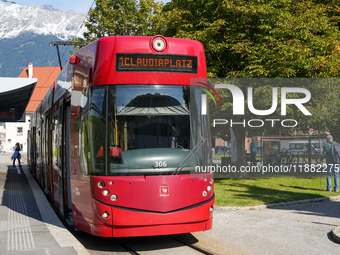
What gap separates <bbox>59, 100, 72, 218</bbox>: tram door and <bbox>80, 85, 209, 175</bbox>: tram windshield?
1418 millimetres

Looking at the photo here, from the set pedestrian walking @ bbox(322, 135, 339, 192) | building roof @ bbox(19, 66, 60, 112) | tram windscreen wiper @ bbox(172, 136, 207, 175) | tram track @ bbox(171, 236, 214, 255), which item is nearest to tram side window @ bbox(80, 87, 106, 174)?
tram windscreen wiper @ bbox(172, 136, 207, 175)

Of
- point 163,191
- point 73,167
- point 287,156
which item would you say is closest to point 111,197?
point 163,191

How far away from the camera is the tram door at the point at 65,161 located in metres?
8.02

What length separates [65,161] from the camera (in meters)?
8.21

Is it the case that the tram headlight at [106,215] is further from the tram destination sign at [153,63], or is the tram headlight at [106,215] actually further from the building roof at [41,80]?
the building roof at [41,80]

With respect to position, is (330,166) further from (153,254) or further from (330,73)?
(153,254)

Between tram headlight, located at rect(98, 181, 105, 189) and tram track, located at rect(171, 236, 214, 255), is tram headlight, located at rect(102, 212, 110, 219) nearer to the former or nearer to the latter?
tram headlight, located at rect(98, 181, 105, 189)

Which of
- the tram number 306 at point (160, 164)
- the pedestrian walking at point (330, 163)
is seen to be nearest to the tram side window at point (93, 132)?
the tram number 306 at point (160, 164)

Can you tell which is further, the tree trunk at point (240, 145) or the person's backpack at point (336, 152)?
the tree trunk at point (240, 145)

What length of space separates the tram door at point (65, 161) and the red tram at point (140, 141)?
0.96 m

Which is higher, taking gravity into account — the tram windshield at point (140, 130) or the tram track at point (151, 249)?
the tram windshield at point (140, 130)

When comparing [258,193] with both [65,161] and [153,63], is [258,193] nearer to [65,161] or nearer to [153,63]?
[65,161]

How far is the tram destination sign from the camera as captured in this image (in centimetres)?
663

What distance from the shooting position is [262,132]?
19328 mm
